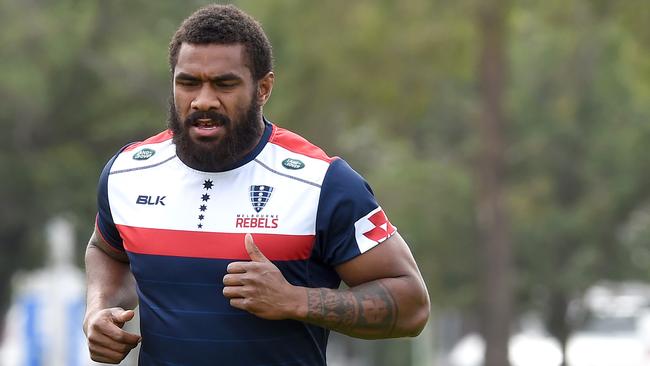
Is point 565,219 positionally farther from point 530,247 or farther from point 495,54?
point 495,54

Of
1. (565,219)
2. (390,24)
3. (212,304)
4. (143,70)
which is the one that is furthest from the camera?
(565,219)

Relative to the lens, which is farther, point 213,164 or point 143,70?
point 143,70

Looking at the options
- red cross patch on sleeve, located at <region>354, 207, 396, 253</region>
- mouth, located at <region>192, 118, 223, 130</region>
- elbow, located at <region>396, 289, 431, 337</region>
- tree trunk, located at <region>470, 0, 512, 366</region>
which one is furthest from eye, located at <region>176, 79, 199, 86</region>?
tree trunk, located at <region>470, 0, 512, 366</region>

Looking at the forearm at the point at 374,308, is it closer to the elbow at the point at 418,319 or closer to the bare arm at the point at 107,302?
the elbow at the point at 418,319

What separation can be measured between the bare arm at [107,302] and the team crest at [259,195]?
496 millimetres

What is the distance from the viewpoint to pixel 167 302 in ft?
16.4

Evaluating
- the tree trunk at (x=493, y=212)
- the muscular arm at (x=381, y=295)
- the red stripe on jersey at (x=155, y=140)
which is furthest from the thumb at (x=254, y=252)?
the tree trunk at (x=493, y=212)

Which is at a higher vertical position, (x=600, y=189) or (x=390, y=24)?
(x=390, y=24)

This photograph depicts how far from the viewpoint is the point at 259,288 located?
473 cm

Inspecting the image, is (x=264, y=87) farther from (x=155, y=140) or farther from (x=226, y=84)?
(x=155, y=140)

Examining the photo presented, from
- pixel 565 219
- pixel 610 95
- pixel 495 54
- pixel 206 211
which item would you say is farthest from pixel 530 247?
pixel 206 211

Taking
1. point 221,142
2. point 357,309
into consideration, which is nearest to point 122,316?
point 221,142

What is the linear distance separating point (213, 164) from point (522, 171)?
100 ft

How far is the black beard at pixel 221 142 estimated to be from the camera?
4.98 meters
